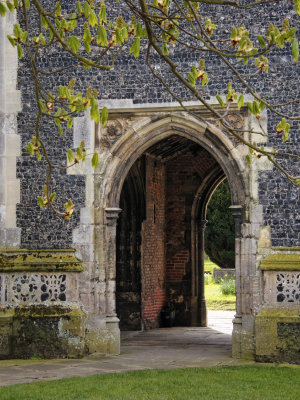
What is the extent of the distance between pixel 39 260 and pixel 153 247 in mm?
4697

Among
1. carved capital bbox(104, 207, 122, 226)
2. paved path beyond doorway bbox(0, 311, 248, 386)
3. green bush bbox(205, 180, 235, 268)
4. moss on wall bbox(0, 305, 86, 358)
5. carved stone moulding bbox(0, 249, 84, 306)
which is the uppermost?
green bush bbox(205, 180, 235, 268)

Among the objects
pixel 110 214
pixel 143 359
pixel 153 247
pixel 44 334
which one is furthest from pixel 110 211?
pixel 153 247

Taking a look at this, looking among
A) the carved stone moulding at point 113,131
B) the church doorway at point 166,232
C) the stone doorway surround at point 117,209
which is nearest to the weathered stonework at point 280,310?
the stone doorway surround at point 117,209

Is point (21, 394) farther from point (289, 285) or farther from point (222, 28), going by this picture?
point (222, 28)

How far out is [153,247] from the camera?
15.2 meters

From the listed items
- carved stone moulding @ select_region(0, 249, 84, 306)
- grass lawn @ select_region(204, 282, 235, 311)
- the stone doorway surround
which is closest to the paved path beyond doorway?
the stone doorway surround

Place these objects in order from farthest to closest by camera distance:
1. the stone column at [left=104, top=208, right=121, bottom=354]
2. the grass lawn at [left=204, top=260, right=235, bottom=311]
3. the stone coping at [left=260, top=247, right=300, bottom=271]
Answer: the grass lawn at [left=204, top=260, right=235, bottom=311]
the stone column at [left=104, top=208, right=121, bottom=354]
the stone coping at [left=260, top=247, right=300, bottom=271]

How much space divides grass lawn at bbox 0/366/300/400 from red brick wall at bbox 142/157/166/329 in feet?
18.3

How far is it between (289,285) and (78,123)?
397 cm

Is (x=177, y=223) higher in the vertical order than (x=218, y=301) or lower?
higher

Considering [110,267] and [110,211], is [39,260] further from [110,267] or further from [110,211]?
[110,211]

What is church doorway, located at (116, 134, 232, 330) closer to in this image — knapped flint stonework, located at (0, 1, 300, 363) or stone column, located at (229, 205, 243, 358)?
knapped flint stonework, located at (0, 1, 300, 363)

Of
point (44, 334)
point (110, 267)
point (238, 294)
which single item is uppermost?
point (110, 267)

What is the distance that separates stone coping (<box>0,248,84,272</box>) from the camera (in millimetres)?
10758
